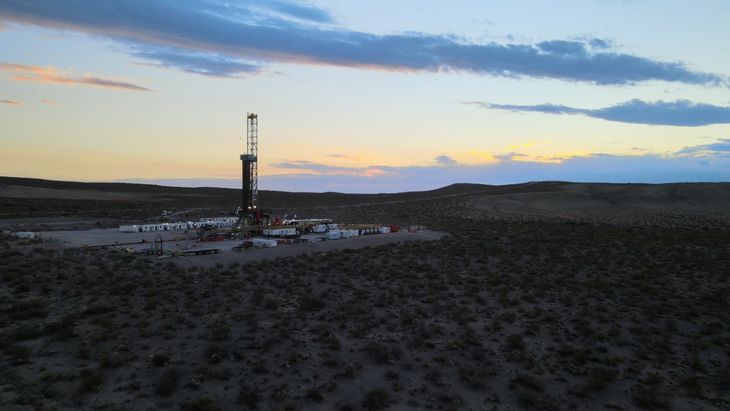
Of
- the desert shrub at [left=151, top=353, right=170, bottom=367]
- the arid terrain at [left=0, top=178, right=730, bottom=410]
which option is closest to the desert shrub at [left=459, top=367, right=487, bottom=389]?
the arid terrain at [left=0, top=178, right=730, bottom=410]

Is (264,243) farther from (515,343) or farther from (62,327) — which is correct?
(515,343)

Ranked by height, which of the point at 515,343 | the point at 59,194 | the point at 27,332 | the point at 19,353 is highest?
the point at 59,194

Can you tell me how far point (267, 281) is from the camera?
16359 millimetres

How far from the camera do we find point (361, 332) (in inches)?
451

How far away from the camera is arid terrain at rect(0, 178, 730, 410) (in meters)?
8.59

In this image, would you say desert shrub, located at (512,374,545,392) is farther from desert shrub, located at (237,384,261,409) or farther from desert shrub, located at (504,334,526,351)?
desert shrub, located at (237,384,261,409)

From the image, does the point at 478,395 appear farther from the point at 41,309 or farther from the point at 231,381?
the point at 41,309

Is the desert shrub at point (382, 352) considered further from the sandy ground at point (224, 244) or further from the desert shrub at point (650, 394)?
the sandy ground at point (224, 244)

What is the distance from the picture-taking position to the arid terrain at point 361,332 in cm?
859

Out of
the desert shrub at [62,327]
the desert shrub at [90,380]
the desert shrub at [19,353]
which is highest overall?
the desert shrub at [62,327]

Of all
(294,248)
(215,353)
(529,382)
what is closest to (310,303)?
(215,353)

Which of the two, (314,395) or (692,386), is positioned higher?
(314,395)

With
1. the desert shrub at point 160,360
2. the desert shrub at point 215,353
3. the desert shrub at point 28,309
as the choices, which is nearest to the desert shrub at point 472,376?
the desert shrub at point 215,353

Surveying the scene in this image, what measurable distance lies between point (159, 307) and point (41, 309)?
8.60 ft
